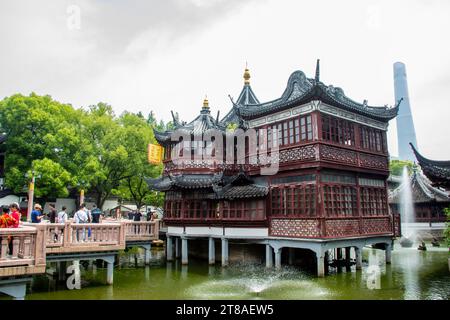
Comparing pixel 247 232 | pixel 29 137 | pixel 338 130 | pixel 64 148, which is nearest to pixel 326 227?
pixel 247 232

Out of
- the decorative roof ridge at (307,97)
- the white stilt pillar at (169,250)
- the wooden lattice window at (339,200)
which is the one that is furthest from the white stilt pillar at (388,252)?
the white stilt pillar at (169,250)

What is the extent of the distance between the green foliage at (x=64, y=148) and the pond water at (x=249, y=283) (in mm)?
11749

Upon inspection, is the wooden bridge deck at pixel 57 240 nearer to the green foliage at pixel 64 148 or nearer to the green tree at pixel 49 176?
the green tree at pixel 49 176

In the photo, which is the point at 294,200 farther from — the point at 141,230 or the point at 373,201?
the point at 141,230

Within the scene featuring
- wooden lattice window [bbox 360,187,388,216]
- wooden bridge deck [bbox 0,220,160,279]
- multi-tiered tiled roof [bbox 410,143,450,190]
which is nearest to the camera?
wooden bridge deck [bbox 0,220,160,279]

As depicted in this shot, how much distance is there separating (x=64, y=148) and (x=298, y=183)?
21.5m

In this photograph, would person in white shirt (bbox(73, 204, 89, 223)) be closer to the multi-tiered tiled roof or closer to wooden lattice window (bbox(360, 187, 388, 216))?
wooden lattice window (bbox(360, 187, 388, 216))

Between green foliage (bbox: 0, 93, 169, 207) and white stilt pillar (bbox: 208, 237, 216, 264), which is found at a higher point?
green foliage (bbox: 0, 93, 169, 207)

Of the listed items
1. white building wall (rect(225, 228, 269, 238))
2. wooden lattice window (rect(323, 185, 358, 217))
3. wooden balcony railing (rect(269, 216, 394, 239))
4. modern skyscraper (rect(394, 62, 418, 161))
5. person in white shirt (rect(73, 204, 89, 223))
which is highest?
modern skyscraper (rect(394, 62, 418, 161))

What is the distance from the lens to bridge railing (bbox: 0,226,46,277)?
8.96 metres

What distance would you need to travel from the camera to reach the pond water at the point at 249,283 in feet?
44.4

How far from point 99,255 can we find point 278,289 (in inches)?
284

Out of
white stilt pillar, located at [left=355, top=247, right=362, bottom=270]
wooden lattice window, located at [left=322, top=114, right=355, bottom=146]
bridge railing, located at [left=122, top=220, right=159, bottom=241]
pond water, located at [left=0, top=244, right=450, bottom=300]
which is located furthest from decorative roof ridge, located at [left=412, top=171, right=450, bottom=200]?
bridge railing, located at [left=122, top=220, right=159, bottom=241]

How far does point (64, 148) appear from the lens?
30656 millimetres
